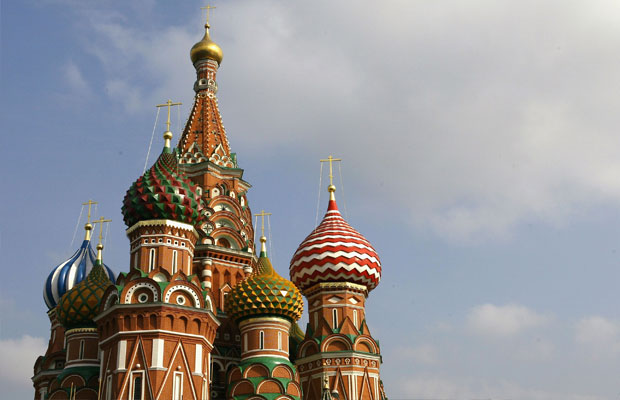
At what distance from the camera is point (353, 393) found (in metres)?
28.2

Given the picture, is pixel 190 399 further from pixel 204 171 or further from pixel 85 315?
pixel 204 171

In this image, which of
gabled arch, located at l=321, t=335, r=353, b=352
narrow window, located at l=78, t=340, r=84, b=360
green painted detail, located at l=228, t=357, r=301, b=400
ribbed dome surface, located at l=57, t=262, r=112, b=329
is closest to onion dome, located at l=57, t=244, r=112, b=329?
ribbed dome surface, located at l=57, t=262, r=112, b=329

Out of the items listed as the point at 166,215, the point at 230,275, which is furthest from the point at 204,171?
the point at 166,215

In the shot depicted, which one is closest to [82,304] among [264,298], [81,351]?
[81,351]

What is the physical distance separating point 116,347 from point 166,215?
4627 millimetres

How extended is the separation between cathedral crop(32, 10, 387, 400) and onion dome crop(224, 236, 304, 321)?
0.12 feet

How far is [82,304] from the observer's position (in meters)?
27.3

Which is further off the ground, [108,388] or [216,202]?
[216,202]

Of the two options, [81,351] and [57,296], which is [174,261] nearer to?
[81,351]

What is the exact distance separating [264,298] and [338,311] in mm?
4061

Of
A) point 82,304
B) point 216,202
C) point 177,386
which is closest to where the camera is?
point 177,386

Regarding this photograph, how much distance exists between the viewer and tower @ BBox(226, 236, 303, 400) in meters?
25.6

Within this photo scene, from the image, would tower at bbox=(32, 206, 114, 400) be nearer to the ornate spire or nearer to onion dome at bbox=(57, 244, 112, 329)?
onion dome at bbox=(57, 244, 112, 329)

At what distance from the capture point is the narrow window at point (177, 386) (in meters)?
23.1
